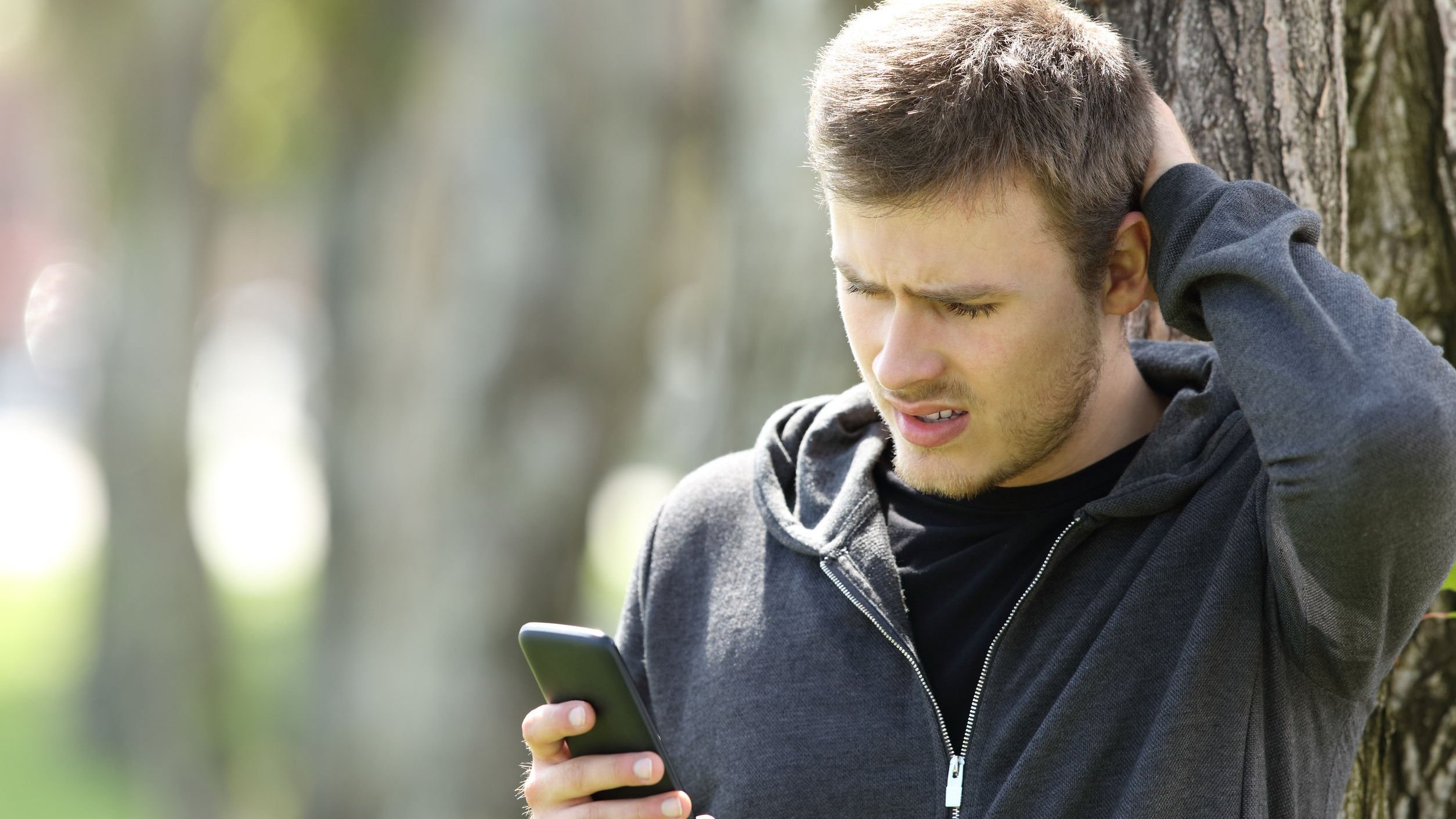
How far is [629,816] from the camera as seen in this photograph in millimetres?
2141

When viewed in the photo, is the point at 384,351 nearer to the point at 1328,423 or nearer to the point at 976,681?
the point at 976,681

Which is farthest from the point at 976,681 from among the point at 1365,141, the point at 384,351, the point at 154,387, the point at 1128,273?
the point at 154,387

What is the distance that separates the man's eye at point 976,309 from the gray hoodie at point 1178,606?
244mm

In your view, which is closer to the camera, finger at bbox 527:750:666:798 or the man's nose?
finger at bbox 527:750:666:798

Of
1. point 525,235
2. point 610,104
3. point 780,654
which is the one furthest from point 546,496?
point 780,654

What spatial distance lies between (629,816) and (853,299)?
824mm

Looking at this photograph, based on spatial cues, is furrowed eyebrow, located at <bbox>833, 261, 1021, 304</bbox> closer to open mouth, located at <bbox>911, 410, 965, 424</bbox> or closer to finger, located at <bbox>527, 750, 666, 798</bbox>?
open mouth, located at <bbox>911, 410, 965, 424</bbox>

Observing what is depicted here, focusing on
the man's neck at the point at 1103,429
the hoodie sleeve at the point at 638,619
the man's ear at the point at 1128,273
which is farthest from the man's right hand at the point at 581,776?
the man's ear at the point at 1128,273

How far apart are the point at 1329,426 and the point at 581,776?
1.09 metres

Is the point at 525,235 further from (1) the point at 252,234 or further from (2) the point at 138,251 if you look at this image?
(1) the point at 252,234

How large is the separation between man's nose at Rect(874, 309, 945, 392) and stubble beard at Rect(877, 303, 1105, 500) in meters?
0.09

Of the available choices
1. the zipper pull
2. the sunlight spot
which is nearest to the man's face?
the zipper pull

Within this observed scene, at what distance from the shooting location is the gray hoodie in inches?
76.6

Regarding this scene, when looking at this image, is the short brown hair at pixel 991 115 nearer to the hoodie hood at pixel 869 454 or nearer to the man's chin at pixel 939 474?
the hoodie hood at pixel 869 454
